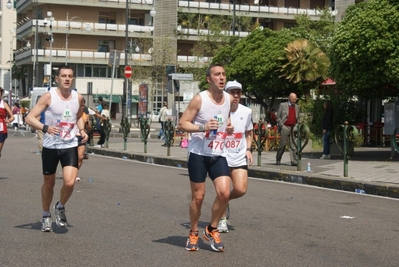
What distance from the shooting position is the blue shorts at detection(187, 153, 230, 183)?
873cm

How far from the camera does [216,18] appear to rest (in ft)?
235

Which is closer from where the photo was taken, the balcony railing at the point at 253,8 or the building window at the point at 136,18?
the balcony railing at the point at 253,8

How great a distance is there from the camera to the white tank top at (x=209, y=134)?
876cm

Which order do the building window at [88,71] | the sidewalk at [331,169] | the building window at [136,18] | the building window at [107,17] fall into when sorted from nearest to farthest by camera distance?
the sidewalk at [331,169] → the building window at [88,71] → the building window at [107,17] → the building window at [136,18]

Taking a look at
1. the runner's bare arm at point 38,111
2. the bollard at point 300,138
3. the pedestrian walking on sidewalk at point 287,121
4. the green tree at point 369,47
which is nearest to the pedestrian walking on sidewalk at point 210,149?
the runner's bare arm at point 38,111

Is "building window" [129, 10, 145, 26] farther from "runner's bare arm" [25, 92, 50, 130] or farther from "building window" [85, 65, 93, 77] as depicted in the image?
"runner's bare arm" [25, 92, 50, 130]

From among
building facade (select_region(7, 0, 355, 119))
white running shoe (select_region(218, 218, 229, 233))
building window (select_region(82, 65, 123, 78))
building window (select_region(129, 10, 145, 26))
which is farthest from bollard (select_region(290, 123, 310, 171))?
building window (select_region(129, 10, 145, 26))

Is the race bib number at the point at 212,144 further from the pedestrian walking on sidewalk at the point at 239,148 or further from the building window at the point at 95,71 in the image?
the building window at the point at 95,71

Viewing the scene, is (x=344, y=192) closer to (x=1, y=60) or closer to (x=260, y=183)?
(x=260, y=183)

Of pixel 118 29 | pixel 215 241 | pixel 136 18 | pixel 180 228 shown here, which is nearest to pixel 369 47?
pixel 180 228

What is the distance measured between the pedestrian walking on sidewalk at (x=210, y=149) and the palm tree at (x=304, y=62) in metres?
21.8

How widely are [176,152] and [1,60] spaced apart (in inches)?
3127

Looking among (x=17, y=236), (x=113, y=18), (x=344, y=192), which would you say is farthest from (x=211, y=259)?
Result: (x=113, y=18)

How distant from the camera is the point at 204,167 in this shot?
877 centimetres
